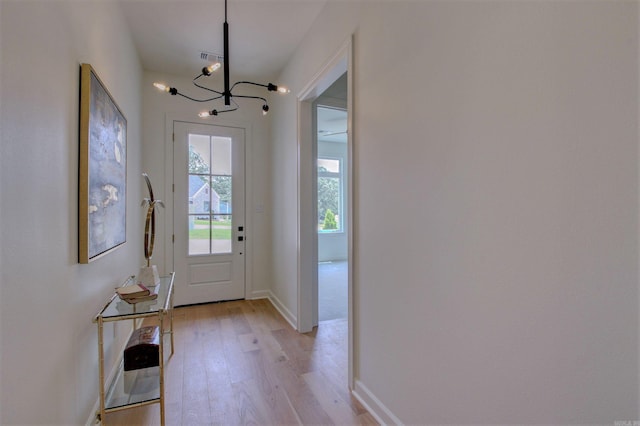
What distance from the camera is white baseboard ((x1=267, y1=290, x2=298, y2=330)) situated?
3.18 meters

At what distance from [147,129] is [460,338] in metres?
3.95

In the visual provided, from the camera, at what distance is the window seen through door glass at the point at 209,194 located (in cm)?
385

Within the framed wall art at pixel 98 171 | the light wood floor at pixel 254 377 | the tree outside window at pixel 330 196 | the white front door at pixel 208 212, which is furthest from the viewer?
the tree outside window at pixel 330 196

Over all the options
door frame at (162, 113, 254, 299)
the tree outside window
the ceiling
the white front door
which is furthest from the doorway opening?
the ceiling

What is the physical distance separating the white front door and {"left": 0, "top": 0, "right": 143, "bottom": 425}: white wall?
1937mm

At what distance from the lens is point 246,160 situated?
405 cm

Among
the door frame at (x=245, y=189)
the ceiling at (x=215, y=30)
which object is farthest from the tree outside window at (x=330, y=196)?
the ceiling at (x=215, y=30)

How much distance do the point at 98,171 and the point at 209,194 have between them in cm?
217

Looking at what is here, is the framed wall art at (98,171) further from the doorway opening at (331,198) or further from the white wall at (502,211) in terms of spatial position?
the doorway opening at (331,198)

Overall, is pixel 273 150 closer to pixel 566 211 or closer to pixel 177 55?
pixel 177 55

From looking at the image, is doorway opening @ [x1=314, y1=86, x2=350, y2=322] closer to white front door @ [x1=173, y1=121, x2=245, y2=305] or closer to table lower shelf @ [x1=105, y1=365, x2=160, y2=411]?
white front door @ [x1=173, y1=121, x2=245, y2=305]

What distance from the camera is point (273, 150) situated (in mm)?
3992

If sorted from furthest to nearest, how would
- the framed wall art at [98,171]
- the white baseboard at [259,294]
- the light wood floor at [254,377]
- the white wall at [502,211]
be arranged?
the white baseboard at [259,294], the light wood floor at [254,377], the framed wall art at [98,171], the white wall at [502,211]

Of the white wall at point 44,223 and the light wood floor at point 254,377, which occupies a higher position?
the white wall at point 44,223
